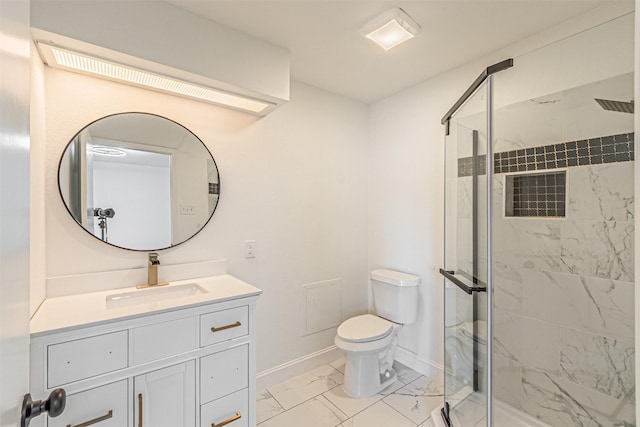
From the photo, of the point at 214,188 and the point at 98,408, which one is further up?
the point at 214,188

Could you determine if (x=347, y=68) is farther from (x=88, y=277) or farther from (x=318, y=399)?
(x=318, y=399)

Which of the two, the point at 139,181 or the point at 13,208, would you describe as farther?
the point at 139,181

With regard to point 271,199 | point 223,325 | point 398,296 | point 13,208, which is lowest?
point 398,296

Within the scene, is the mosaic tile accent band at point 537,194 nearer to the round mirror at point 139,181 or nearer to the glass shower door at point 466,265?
the glass shower door at point 466,265

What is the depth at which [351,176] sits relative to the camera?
2717mm

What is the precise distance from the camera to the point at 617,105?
1188mm

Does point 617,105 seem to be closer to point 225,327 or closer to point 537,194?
point 537,194

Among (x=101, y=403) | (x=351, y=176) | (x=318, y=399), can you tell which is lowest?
(x=318, y=399)

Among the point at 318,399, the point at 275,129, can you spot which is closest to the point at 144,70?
the point at 275,129

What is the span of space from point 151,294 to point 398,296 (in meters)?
1.74

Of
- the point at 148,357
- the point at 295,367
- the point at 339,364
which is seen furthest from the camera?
the point at 339,364

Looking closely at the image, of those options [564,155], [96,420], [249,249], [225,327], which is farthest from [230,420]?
[564,155]

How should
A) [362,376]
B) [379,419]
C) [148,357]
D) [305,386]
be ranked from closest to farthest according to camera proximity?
[148,357], [379,419], [362,376], [305,386]

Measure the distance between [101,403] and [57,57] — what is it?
156 cm
